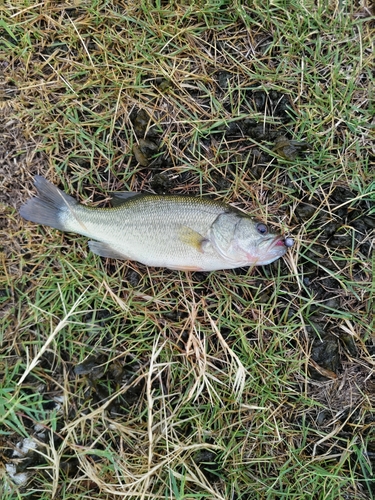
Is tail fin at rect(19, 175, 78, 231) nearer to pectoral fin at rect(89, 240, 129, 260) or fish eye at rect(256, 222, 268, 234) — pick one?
pectoral fin at rect(89, 240, 129, 260)

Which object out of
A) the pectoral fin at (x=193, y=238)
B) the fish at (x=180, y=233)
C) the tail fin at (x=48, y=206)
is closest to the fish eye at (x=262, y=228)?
the fish at (x=180, y=233)

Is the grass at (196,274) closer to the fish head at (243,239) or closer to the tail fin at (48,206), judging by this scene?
the tail fin at (48,206)

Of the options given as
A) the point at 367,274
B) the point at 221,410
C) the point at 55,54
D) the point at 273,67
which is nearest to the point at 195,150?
the point at 273,67

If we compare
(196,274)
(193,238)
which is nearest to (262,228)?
(193,238)

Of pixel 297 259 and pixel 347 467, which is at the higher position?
pixel 297 259

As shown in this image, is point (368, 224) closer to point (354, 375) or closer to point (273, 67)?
point (354, 375)

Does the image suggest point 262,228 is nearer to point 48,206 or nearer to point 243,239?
point 243,239
